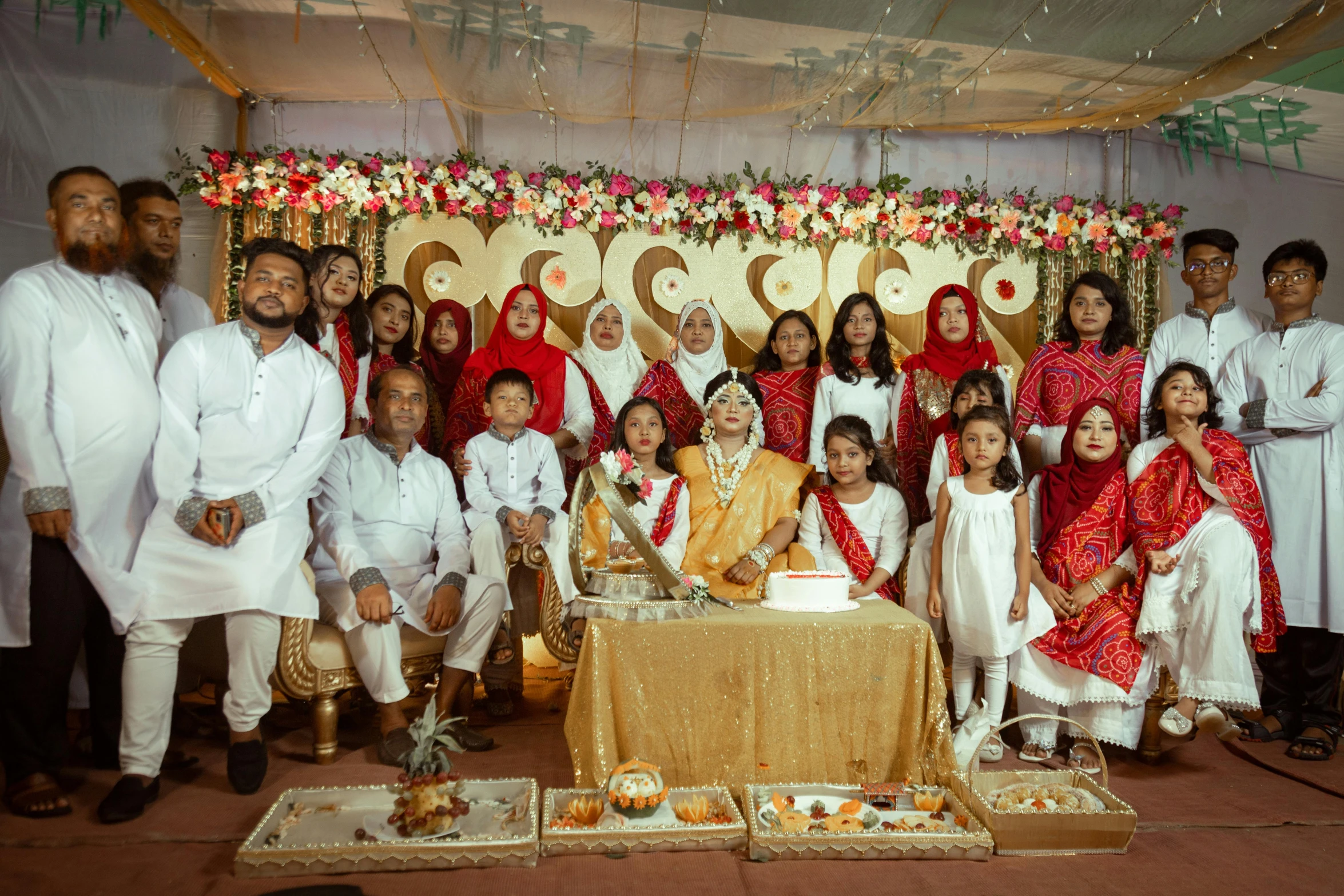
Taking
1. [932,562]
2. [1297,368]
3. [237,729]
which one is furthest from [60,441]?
[1297,368]

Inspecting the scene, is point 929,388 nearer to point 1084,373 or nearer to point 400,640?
point 1084,373

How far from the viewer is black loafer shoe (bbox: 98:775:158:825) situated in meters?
3.13

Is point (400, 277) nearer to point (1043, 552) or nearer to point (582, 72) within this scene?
point (582, 72)

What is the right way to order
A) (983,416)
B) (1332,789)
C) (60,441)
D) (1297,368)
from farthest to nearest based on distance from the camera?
(1297,368) < (983,416) < (1332,789) < (60,441)

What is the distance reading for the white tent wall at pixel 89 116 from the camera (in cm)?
442

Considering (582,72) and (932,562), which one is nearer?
(932,562)

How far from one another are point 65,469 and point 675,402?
3216mm

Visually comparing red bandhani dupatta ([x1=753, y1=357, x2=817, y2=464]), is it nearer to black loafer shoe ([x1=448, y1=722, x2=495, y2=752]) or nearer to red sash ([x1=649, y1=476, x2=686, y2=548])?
red sash ([x1=649, y1=476, x2=686, y2=548])

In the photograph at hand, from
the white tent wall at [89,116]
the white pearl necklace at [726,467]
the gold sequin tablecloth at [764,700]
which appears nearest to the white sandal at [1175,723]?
the gold sequin tablecloth at [764,700]

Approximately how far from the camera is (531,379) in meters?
5.54

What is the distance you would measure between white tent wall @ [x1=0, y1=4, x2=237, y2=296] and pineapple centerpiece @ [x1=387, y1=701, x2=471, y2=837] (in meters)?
3.14

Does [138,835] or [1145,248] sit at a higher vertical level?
[1145,248]

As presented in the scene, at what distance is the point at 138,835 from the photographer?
3.03m

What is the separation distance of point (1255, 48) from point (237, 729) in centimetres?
592
